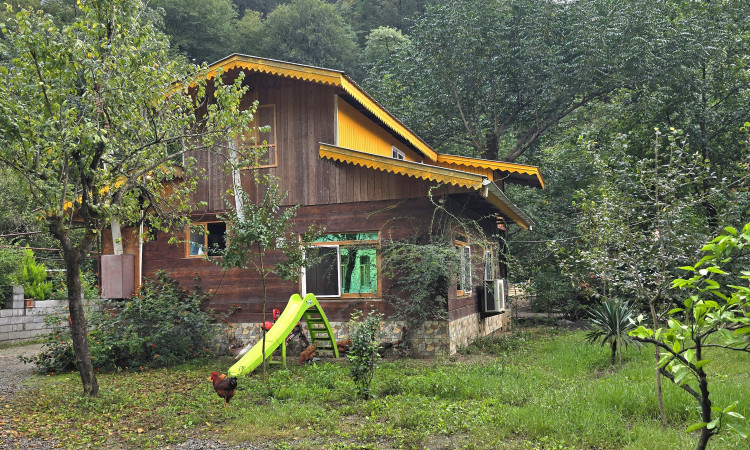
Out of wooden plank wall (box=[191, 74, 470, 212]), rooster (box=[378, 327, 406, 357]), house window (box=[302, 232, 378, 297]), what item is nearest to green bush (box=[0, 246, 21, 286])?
wooden plank wall (box=[191, 74, 470, 212])

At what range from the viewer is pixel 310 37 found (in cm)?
3300

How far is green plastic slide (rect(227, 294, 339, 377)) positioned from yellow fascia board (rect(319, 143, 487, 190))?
116 inches

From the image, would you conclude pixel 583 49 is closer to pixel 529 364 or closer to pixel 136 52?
pixel 529 364

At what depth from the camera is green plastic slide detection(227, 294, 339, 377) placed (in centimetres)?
949

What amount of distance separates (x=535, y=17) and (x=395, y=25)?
54.3 ft

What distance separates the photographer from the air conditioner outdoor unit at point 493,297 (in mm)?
14445

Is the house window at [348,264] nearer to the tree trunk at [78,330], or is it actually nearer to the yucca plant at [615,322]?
the yucca plant at [615,322]

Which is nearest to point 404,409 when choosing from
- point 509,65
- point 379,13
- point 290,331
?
point 290,331

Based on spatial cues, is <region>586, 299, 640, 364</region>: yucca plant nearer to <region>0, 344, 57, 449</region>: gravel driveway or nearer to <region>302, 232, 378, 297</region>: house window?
<region>302, 232, 378, 297</region>: house window

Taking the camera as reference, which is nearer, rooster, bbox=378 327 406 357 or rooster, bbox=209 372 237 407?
rooster, bbox=209 372 237 407

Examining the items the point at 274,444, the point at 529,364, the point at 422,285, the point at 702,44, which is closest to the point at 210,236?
the point at 422,285

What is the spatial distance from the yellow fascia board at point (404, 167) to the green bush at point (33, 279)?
34.8 ft

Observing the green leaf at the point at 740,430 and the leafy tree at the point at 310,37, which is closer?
the green leaf at the point at 740,430

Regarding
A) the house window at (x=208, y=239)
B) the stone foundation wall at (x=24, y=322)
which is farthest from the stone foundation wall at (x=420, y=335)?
the stone foundation wall at (x=24, y=322)
